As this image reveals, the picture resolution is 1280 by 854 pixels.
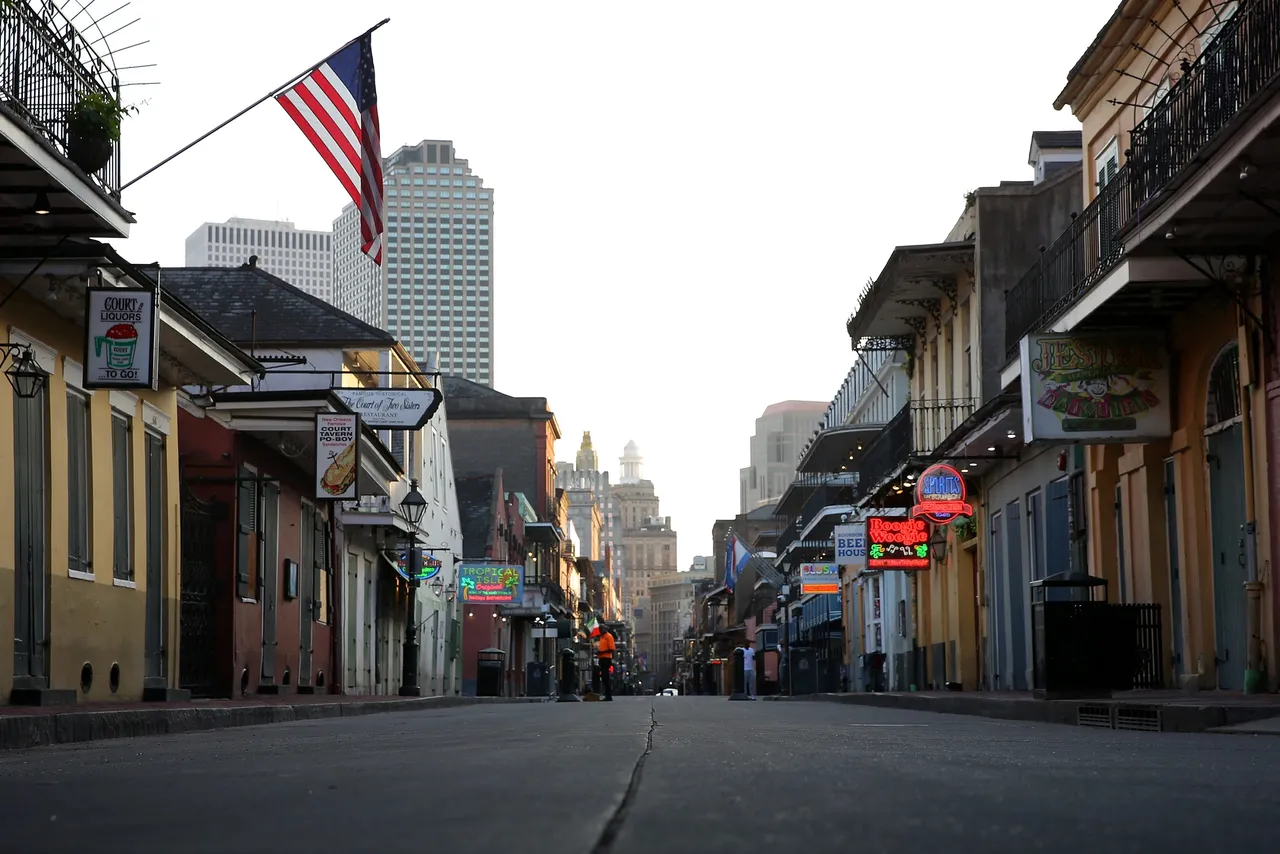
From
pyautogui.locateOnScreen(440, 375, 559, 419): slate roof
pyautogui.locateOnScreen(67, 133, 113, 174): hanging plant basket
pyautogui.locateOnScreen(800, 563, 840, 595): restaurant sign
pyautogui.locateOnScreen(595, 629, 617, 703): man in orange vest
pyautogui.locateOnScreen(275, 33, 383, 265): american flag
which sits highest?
pyautogui.locateOnScreen(440, 375, 559, 419): slate roof

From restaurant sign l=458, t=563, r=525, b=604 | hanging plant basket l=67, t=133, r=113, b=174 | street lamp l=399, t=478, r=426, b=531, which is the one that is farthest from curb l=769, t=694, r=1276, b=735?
restaurant sign l=458, t=563, r=525, b=604

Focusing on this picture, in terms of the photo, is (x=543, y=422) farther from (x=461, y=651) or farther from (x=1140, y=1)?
(x=1140, y=1)

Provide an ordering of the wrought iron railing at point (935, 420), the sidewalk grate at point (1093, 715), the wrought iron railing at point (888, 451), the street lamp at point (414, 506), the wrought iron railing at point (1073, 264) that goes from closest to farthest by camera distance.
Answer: the sidewalk grate at point (1093, 715) → the wrought iron railing at point (1073, 264) → the wrought iron railing at point (935, 420) → the street lamp at point (414, 506) → the wrought iron railing at point (888, 451)

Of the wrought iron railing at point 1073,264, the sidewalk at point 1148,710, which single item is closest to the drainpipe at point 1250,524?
the sidewalk at point 1148,710

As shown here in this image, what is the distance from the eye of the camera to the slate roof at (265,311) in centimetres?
3741

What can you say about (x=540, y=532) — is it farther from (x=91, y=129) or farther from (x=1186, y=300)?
(x=91, y=129)

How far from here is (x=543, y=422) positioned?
77.8 m

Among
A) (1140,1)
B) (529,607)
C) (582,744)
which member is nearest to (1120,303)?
(1140,1)

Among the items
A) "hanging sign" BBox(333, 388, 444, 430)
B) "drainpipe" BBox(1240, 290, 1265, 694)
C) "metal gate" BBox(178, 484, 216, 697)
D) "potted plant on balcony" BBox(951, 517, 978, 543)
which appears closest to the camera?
"drainpipe" BBox(1240, 290, 1265, 694)

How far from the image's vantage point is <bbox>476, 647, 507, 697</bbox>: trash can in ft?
149

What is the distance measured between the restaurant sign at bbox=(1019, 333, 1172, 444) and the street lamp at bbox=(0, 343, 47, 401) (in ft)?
34.4

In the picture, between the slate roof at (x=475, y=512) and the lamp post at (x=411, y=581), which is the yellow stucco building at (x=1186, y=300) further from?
the slate roof at (x=475, y=512)

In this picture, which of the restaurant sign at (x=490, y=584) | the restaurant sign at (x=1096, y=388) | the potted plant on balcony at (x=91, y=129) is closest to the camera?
the potted plant on balcony at (x=91, y=129)

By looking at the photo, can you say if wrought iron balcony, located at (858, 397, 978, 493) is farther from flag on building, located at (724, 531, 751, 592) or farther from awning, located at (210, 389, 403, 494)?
flag on building, located at (724, 531, 751, 592)
